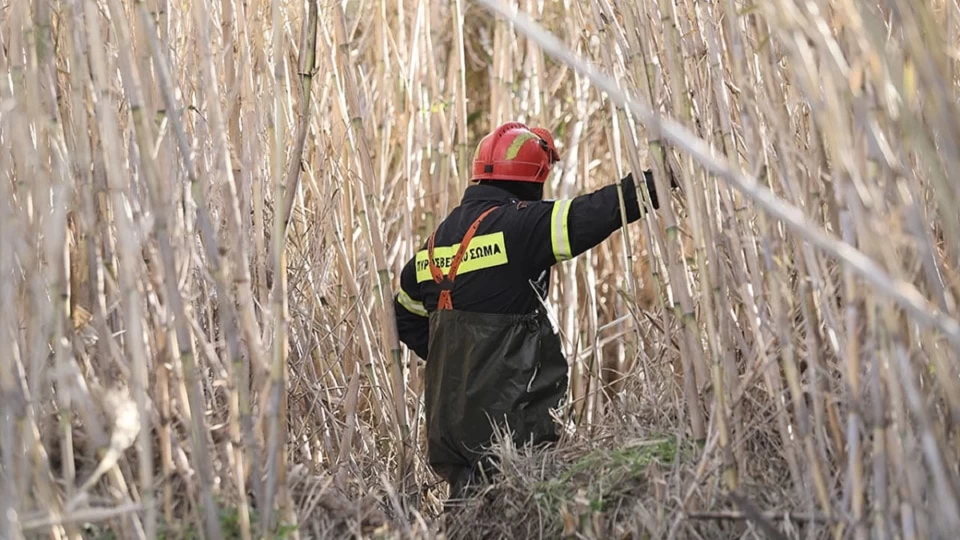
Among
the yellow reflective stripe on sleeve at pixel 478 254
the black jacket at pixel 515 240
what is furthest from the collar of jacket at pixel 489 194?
the yellow reflective stripe on sleeve at pixel 478 254

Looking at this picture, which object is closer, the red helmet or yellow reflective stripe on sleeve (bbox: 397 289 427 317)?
the red helmet

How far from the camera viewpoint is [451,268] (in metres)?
3.12

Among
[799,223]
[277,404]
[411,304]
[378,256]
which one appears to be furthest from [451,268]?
[799,223]

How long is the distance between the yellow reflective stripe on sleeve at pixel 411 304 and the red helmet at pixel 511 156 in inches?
15.8

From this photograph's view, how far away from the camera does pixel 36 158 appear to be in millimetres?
2045

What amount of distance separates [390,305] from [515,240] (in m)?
0.40

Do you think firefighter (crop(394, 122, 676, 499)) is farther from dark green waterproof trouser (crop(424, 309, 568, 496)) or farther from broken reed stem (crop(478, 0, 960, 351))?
broken reed stem (crop(478, 0, 960, 351))

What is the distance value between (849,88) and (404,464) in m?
1.83

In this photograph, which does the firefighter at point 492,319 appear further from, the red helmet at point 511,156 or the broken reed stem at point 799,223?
the broken reed stem at point 799,223

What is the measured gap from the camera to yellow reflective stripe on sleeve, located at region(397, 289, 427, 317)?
3.36 metres

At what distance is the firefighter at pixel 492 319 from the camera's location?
3.04 m

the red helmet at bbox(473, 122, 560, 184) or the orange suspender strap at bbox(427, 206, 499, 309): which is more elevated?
the red helmet at bbox(473, 122, 560, 184)

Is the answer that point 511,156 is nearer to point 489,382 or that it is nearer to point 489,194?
point 489,194

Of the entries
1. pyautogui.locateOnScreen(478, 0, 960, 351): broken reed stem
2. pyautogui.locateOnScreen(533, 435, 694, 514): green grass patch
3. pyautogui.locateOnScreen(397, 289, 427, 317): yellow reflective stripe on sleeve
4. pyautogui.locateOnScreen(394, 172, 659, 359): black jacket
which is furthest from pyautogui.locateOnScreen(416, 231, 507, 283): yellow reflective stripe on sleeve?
pyautogui.locateOnScreen(478, 0, 960, 351): broken reed stem
